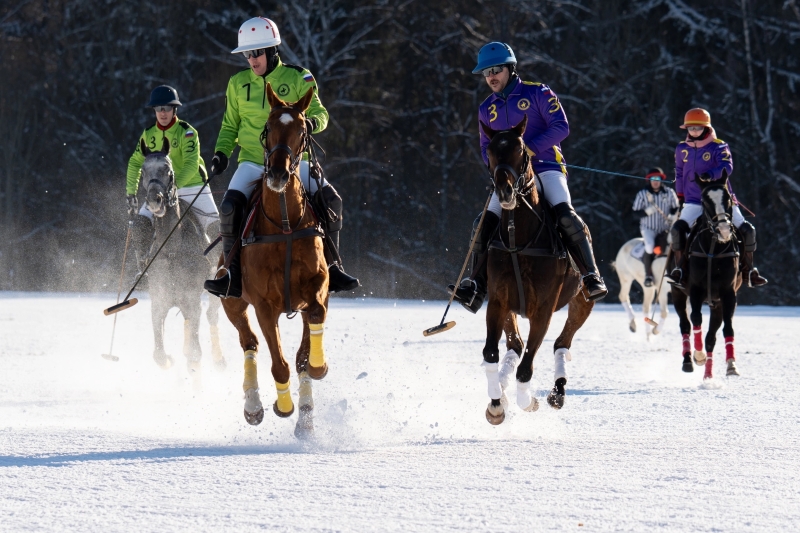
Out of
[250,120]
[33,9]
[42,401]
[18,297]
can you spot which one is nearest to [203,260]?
[42,401]

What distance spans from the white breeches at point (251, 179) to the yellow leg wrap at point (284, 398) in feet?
4.55

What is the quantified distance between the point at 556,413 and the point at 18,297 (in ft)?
62.4

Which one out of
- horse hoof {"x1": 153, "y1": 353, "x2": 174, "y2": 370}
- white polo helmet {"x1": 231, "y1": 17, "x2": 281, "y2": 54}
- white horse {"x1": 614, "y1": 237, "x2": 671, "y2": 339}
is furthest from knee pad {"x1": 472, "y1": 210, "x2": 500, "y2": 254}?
white horse {"x1": 614, "y1": 237, "x2": 671, "y2": 339}

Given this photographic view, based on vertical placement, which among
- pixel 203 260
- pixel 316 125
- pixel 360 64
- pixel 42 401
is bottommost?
pixel 42 401

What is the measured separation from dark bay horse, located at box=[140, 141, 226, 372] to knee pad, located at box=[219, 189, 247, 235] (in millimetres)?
3136

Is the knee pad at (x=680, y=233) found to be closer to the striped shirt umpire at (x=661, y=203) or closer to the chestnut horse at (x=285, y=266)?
the chestnut horse at (x=285, y=266)

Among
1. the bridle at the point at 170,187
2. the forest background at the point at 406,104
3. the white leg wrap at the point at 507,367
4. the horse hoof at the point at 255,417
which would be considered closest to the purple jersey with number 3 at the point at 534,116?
the white leg wrap at the point at 507,367

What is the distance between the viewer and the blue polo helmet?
9.06 meters

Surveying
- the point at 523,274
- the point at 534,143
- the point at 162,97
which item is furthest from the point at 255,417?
the point at 162,97

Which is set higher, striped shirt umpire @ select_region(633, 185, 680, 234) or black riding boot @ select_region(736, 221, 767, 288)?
striped shirt umpire @ select_region(633, 185, 680, 234)

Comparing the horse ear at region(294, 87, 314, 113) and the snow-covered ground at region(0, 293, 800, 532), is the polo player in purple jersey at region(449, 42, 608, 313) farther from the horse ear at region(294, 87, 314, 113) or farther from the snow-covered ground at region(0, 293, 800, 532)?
the horse ear at region(294, 87, 314, 113)

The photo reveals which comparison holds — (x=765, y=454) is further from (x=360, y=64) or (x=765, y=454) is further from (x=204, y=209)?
(x=360, y=64)

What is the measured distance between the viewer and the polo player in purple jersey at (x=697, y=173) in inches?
511

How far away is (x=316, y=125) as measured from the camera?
892 cm
